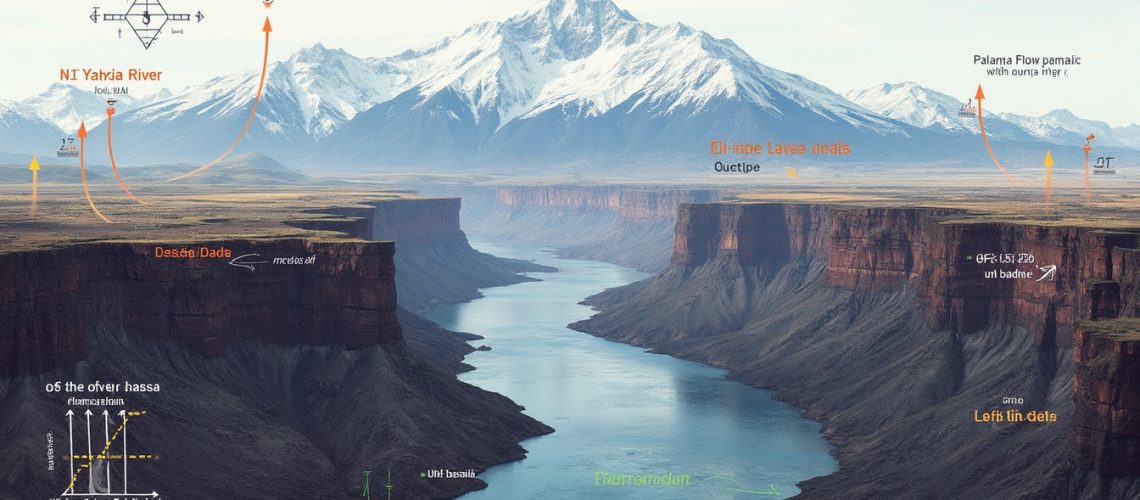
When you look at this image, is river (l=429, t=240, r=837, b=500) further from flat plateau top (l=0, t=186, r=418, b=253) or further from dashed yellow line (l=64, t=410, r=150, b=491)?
flat plateau top (l=0, t=186, r=418, b=253)

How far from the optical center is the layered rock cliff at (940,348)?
106m

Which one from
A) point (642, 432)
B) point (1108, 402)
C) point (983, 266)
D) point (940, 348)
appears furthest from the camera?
point (940, 348)

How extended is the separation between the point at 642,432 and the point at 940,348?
93.8 ft

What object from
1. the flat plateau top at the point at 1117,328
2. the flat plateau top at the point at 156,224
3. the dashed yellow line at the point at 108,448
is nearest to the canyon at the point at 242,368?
the dashed yellow line at the point at 108,448

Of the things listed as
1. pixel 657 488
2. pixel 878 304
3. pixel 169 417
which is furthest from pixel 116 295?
pixel 878 304

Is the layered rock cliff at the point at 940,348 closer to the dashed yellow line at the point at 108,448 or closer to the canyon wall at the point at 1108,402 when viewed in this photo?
the canyon wall at the point at 1108,402

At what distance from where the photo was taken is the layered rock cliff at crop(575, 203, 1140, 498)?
106m

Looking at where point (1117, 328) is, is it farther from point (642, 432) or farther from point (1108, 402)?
point (642, 432)

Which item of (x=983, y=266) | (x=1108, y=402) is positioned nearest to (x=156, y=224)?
(x=983, y=266)

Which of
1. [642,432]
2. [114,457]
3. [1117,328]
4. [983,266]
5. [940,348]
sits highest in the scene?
[983,266]

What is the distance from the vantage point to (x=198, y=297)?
385 feet

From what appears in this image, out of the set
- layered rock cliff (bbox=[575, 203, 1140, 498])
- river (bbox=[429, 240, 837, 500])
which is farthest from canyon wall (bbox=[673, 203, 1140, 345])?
river (bbox=[429, 240, 837, 500])

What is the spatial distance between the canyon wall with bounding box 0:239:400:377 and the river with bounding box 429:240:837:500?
18565 millimetres

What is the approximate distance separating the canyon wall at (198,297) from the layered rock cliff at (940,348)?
3915 centimetres
